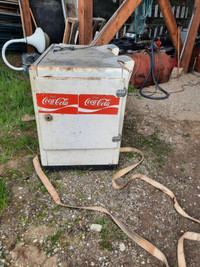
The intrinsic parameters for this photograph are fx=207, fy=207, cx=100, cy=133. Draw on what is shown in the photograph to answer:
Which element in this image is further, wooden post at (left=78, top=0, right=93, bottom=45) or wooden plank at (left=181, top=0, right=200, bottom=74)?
wooden plank at (left=181, top=0, right=200, bottom=74)

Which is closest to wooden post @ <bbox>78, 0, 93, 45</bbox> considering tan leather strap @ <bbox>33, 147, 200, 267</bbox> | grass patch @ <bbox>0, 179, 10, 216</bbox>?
tan leather strap @ <bbox>33, 147, 200, 267</bbox>

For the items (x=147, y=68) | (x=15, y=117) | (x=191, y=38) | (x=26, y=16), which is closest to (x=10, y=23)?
(x=26, y=16)

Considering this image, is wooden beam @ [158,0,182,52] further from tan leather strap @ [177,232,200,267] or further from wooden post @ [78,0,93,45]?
tan leather strap @ [177,232,200,267]

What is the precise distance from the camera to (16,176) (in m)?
2.02

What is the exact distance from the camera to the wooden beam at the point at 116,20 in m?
3.23

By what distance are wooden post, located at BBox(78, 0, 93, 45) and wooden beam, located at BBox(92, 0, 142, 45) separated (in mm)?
140

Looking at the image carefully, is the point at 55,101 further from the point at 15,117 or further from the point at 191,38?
the point at 191,38

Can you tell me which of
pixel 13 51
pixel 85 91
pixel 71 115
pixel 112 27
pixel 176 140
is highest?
pixel 112 27

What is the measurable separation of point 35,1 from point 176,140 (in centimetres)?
400

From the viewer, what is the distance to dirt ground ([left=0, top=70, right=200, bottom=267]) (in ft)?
4.71

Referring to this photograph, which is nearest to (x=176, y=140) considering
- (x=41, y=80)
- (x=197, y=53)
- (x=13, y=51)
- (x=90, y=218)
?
(x=90, y=218)

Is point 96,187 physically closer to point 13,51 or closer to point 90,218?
point 90,218

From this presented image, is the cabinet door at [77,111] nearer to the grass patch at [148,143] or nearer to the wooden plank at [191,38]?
the grass patch at [148,143]

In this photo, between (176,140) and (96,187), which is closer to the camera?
(96,187)
